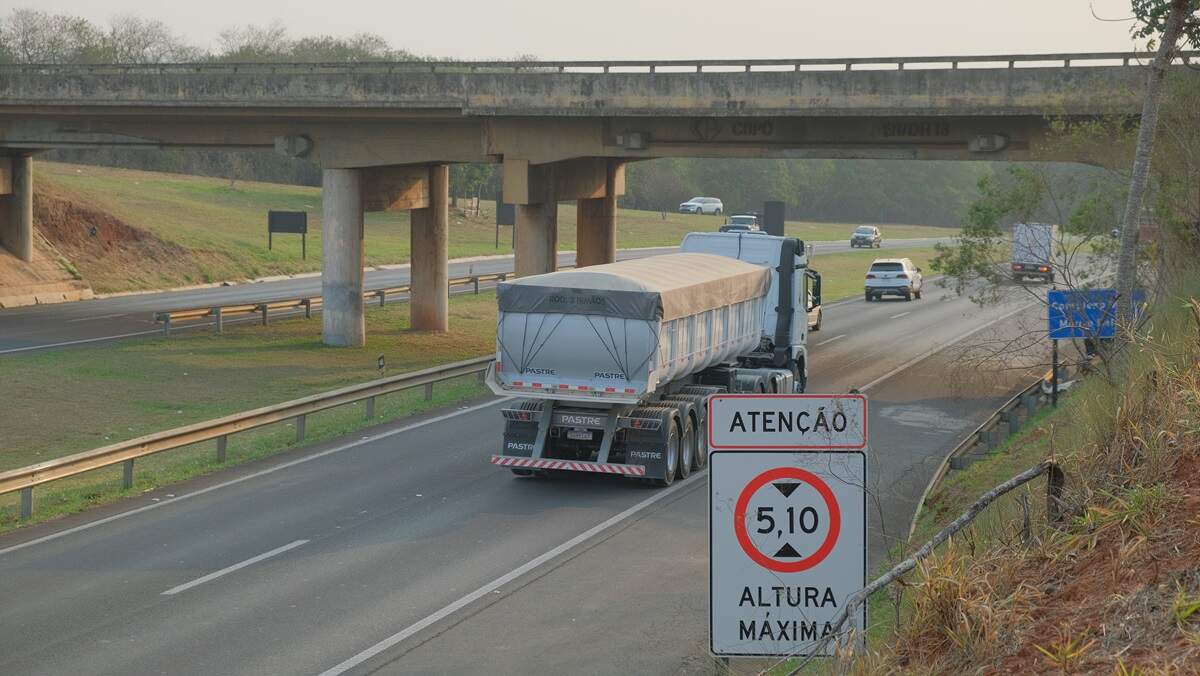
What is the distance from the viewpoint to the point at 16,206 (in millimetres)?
52375

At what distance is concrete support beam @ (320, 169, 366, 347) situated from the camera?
1628 inches

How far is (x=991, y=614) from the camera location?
6754 mm

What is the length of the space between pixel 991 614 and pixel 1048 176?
790 inches

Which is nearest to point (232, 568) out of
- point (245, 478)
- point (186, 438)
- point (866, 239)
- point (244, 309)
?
point (245, 478)

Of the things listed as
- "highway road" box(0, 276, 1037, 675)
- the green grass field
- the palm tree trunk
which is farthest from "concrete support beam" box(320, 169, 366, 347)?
the palm tree trunk

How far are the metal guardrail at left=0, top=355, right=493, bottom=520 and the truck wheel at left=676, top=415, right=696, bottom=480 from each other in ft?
22.4

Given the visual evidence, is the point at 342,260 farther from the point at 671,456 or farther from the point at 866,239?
the point at 866,239

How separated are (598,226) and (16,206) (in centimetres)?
2309

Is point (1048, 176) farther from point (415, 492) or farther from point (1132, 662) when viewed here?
point (1132, 662)

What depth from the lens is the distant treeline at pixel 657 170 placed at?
116375mm

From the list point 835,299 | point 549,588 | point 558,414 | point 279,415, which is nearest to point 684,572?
point 549,588

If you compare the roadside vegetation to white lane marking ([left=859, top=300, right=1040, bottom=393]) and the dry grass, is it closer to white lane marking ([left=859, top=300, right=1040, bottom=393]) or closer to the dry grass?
white lane marking ([left=859, top=300, right=1040, bottom=393])

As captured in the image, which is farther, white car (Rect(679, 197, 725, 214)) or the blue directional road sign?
white car (Rect(679, 197, 725, 214))

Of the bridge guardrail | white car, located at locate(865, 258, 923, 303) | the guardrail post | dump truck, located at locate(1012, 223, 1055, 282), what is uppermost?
dump truck, located at locate(1012, 223, 1055, 282)
